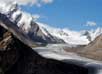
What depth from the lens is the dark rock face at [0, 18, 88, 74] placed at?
116ft

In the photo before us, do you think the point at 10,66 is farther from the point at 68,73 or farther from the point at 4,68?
the point at 68,73

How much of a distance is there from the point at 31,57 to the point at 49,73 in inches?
95.2

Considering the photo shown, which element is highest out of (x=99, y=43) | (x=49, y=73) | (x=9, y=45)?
(x=99, y=43)

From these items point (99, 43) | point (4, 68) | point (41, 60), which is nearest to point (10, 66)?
point (4, 68)

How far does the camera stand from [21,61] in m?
37.2

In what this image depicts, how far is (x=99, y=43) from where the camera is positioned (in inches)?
6949

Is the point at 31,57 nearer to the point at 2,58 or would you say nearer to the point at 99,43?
the point at 2,58

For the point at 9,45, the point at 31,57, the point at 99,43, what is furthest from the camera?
the point at 99,43

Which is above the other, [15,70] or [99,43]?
[99,43]

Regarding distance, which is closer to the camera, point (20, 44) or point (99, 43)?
point (20, 44)

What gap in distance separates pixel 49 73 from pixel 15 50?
442 centimetres

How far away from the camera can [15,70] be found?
3706 centimetres

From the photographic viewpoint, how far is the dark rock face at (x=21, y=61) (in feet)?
116

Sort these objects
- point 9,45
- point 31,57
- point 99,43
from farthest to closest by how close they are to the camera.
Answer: point 99,43 < point 31,57 < point 9,45
